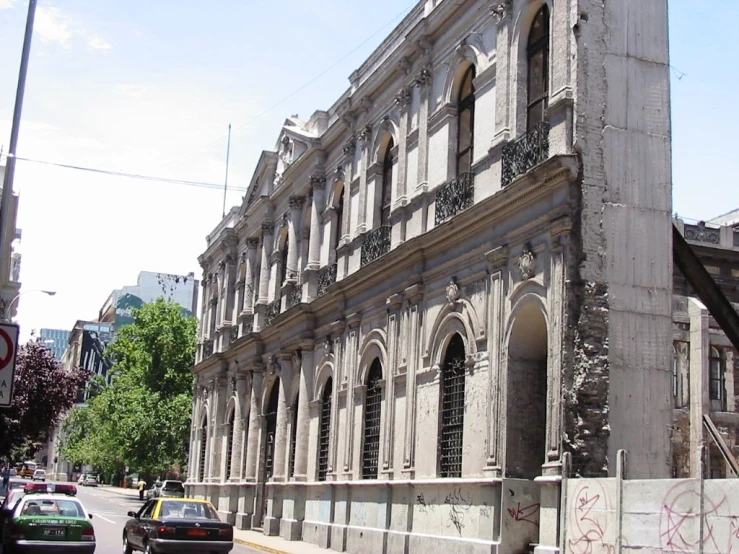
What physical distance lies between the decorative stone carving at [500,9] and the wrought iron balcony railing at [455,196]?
130 inches

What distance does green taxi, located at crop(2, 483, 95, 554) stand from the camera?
60.1ft

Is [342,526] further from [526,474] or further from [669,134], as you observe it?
[669,134]

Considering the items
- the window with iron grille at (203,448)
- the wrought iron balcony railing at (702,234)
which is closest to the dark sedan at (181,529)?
the wrought iron balcony railing at (702,234)

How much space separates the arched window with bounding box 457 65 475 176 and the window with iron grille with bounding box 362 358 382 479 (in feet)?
19.9

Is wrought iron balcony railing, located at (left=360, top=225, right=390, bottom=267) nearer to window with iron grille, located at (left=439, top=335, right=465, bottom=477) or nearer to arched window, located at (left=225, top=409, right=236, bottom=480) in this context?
window with iron grille, located at (left=439, top=335, right=465, bottom=477)

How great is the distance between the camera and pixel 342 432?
27719mm

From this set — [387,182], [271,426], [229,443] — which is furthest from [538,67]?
[229,443]

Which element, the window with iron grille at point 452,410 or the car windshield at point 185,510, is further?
the window with iron grille at point 452,410

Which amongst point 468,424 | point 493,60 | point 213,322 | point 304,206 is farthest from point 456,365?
point 213,322

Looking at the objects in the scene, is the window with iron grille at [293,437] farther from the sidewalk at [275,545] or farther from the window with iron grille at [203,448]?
the window with iron grille at [203,448]

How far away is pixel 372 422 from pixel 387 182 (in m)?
6.49

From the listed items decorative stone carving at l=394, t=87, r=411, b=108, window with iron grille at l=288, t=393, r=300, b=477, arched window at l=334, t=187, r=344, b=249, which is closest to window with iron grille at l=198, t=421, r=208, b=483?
window with iron grille at l=288, t=393, r=300, b=477

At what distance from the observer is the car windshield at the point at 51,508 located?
1889 cm

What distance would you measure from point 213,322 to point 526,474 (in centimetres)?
2896
